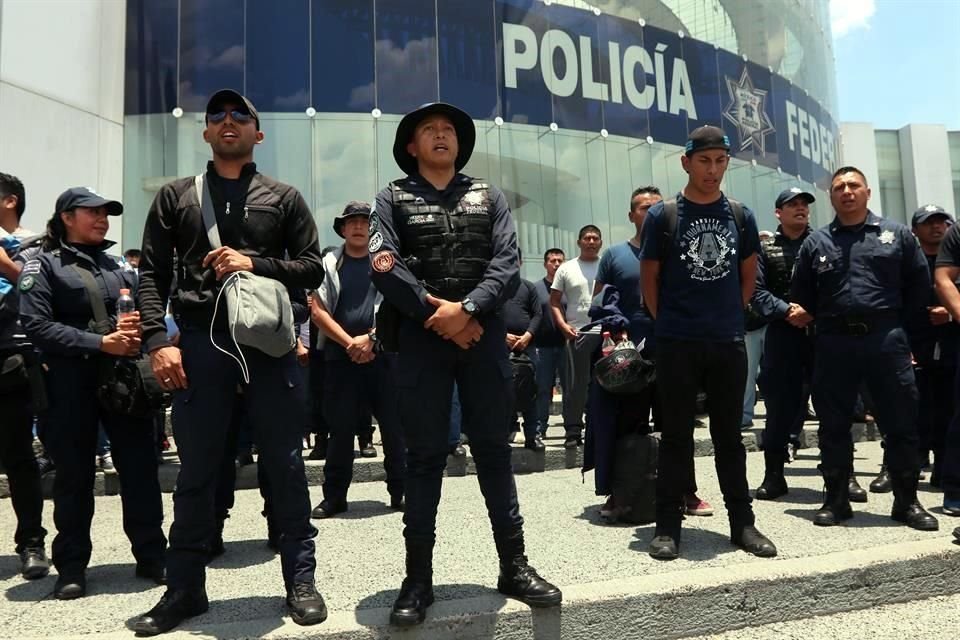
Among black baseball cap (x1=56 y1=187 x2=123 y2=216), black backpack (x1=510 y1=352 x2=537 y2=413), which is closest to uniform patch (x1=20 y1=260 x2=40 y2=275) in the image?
black baseball cap (x1=56 y1=187 x2=123 y2=216)

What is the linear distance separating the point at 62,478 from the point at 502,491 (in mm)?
2300

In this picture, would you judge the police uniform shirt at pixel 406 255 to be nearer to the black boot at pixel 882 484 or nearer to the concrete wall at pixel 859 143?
the black boot at pixel 882 484

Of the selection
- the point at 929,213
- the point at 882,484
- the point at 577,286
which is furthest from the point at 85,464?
the point at 929,213

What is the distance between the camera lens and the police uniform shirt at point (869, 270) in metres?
4.65

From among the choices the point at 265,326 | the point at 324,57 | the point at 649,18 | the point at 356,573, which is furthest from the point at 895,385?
the point at 649,18

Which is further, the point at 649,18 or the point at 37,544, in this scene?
the point at 649,18

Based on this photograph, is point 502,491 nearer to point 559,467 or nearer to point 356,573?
point 356,573

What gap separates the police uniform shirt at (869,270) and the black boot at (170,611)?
3.92 metres

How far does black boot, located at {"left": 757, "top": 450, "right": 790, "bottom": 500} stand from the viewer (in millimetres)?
5594

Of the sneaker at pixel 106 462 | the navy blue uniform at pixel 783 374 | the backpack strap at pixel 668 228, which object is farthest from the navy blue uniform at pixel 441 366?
the sneaker at pixel 106 462

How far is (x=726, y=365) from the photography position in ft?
13.7

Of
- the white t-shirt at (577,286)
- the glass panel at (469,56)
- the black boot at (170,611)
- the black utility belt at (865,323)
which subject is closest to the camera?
the black boot at (170,611)

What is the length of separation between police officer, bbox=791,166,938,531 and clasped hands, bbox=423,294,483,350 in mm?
2667

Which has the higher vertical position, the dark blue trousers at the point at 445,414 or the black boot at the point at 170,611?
the dark blue trousers at the point at 445,414
